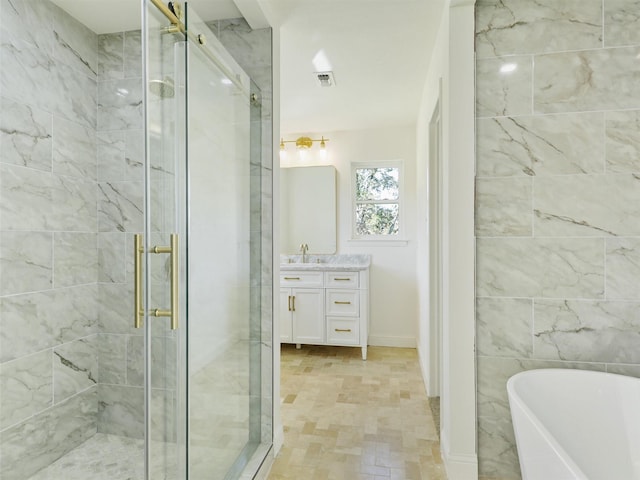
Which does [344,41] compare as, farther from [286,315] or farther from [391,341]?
[391,341]

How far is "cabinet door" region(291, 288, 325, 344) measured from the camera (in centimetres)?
367

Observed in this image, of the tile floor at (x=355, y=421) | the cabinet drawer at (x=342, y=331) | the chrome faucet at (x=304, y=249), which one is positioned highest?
the chrome faucet at (x=304, y=249)

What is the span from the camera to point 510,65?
1810 mm

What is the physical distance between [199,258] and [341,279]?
2.40 metres

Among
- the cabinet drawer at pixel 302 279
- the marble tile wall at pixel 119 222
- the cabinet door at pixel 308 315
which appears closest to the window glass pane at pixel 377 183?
the cabinet drawer at pixel 302 279

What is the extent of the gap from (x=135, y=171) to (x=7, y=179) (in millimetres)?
603

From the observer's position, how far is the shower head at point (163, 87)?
1.05 metres

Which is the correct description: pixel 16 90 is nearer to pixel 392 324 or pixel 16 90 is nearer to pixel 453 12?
pixel 453 12

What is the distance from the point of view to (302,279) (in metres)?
3.71

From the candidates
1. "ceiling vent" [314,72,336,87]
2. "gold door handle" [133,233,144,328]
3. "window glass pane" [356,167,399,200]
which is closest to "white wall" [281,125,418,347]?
"window glass pane" [356,167,399,200]

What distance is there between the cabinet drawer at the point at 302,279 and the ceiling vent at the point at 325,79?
174 cm

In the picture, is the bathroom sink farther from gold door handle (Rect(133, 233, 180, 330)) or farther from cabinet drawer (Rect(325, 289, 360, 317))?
gold door handle (Rect(133, 233, 180, 330))

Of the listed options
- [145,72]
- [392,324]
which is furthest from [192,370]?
[392,324]

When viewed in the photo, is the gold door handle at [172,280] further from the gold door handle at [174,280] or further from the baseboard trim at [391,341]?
the baseboard trim at [391,341]
